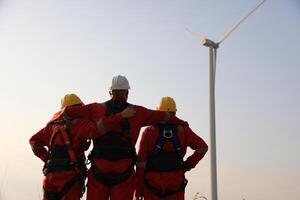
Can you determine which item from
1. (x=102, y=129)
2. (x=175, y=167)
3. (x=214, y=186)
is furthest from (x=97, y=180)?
(x=214, y=186)

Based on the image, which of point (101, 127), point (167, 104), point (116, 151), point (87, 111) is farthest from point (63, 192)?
point (167, 104)

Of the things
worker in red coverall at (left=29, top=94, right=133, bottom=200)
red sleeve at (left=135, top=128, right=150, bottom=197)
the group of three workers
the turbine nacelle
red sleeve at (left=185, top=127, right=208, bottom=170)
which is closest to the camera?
the group of three workers

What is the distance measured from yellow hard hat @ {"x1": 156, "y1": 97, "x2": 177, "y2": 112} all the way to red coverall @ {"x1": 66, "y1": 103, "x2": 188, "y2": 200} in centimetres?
49

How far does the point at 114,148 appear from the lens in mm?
10727

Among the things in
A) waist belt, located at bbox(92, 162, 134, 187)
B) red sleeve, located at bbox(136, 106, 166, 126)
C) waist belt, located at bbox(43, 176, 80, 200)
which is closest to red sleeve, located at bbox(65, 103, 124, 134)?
red sleeve, located at bbox(136, 106, 166, 126)

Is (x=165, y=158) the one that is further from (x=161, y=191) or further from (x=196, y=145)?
(x=196, y=145)

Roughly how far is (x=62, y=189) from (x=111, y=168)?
1200 mm

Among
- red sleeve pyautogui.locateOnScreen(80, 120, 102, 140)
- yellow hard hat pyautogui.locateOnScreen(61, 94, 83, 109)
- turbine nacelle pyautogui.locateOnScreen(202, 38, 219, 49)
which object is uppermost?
turbine nacelle pyautogui.locateOnScreen(202, 38, 219, 49)

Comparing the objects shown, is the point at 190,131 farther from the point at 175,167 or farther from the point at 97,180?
the point at 97,180

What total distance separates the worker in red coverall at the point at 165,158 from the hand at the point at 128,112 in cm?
101

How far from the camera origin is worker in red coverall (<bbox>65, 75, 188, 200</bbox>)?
10648 millimetres

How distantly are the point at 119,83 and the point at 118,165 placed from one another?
1724 mm

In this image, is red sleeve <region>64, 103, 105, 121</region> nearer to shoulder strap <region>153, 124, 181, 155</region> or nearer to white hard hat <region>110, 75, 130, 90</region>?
white hard hat <region>110, 75, 130, 90</region>

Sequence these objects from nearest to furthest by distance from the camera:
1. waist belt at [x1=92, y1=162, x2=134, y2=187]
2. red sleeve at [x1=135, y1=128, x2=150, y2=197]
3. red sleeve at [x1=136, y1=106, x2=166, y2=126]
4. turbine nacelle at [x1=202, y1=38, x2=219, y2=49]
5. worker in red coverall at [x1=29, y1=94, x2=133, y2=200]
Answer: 1. waist belt at [x1=92, y1=162, x2=134, y2=187]
2. worker in red coverall at [x1=29, y1=94, x2=133, y2=200]
3. red sleeve at [x1=136, y1=106, x2=166, y2=126]
4. red sleeve at [x1=135, y1=128, x2=150, y2=197]
5. turbine nacelle at [x1=202, y1=38, x2=219, y2=49]
